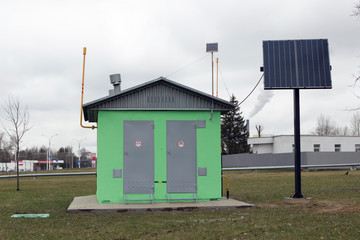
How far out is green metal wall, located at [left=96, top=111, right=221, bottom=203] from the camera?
1513 cm

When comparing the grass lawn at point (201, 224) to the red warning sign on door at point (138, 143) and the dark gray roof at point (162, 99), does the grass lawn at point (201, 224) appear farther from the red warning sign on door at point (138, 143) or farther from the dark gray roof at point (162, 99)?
the dark gray roof at point (162, 99)

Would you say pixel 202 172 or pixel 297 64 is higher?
pixel 297 64

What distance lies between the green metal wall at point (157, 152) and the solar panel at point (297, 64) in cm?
250

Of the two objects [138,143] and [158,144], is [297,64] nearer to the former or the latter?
[158,144]

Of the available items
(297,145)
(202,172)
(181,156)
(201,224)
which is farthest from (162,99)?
(201,224)

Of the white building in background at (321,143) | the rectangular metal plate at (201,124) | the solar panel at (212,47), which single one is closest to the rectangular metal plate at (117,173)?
the rectangular metal plate at (201,124)

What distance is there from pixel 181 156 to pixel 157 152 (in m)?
0.84

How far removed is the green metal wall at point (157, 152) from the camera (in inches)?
596

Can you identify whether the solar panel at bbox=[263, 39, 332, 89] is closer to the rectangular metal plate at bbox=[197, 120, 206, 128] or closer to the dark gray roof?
the dark gray roof

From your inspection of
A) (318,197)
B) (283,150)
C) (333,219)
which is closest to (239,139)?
(283,150)

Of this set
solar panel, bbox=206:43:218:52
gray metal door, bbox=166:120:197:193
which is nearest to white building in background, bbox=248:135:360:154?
solar panel, bbox=206:43:218:52

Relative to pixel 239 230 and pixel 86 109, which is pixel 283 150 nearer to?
pixel 86 109

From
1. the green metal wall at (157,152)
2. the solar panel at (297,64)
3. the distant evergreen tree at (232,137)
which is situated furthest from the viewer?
the distant evergreen tree at (232,137)

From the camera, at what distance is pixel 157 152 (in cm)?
1538
